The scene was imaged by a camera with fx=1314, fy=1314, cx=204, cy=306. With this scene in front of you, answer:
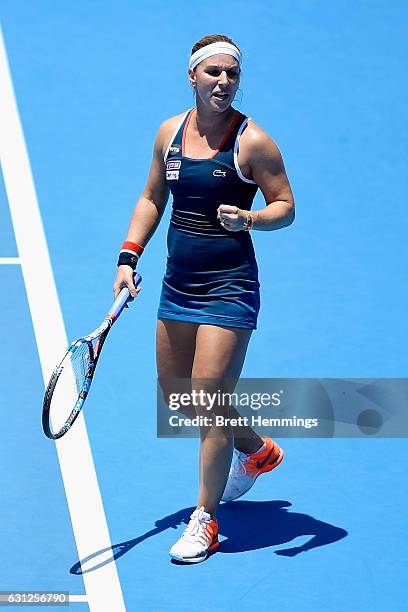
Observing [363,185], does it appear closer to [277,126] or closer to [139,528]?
[277,126]

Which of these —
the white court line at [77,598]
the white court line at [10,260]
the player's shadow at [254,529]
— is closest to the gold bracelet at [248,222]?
the player's shadow at [254,529]

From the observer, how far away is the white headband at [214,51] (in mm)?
6066

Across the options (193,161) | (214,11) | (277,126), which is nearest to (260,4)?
(214,11)

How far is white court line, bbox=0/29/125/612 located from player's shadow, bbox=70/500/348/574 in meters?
0.09

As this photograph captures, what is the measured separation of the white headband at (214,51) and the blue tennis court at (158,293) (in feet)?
4.65

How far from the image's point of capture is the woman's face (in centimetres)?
602

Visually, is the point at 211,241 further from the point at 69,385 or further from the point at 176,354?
the point at 69,385

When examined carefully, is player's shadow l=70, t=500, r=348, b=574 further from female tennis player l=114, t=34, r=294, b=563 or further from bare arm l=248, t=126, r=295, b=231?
bare arm l=248, t=126, r=295, b=231

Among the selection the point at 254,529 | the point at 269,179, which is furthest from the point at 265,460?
the point at 269,179

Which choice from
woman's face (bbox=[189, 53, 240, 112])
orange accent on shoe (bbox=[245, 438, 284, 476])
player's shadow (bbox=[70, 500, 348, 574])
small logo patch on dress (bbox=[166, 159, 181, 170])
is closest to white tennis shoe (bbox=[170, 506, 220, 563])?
player's shadow (bbox=[70, 500, 348, 574])

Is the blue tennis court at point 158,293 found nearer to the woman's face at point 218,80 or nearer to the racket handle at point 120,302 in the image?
the racket handle at point 120,302

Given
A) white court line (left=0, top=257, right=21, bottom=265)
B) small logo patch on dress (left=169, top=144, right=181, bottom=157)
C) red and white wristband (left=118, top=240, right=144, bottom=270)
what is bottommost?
red and white wristband (left=118, top=240, right=144, bottom=270)

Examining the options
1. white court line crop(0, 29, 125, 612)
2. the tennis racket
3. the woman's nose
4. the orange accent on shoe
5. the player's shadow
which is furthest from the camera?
the orange accent on shoe

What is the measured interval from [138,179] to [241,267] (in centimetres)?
401
